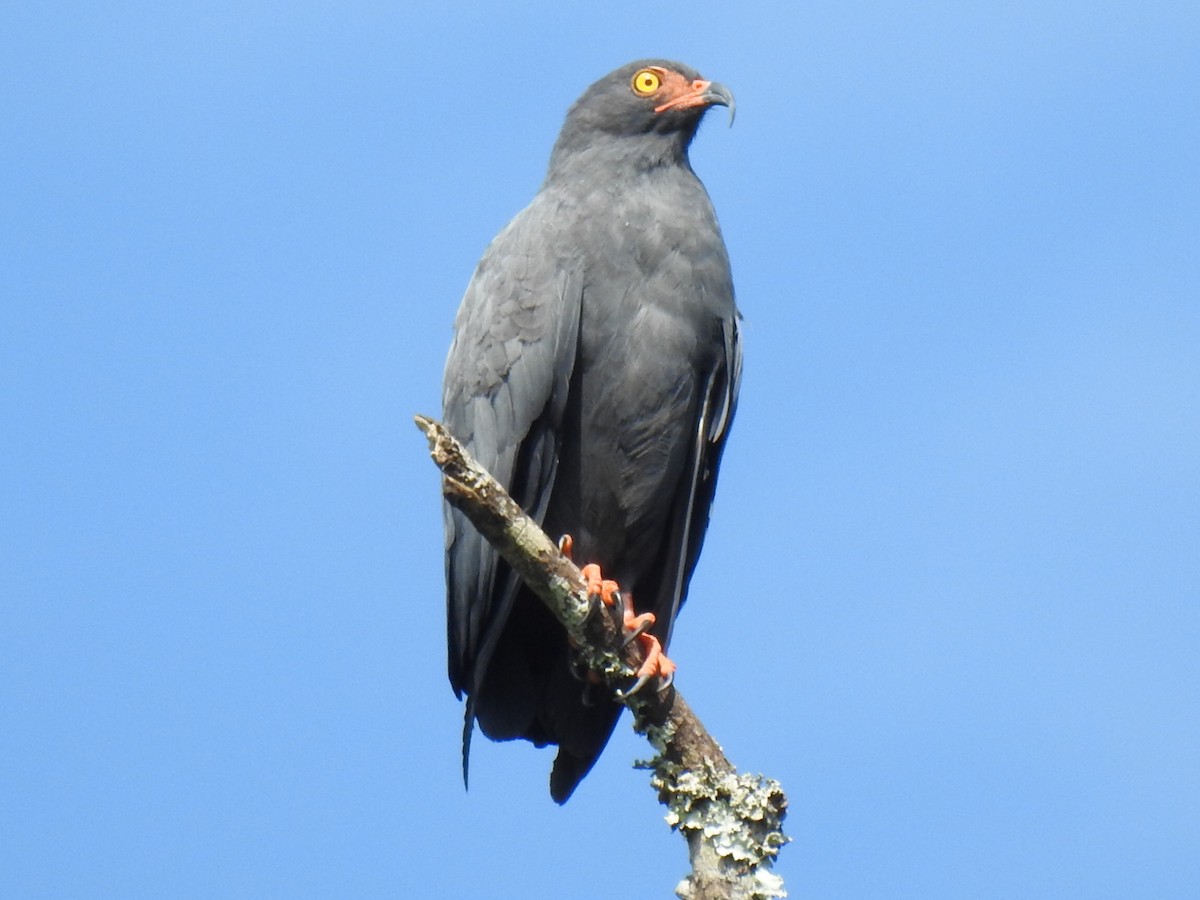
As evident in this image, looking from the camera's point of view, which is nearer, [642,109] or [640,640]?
[640,640]

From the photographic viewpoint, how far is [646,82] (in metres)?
7.09

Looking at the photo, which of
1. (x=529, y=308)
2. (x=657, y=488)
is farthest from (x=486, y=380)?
(x=657, y=488)

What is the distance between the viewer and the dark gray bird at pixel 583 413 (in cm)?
595

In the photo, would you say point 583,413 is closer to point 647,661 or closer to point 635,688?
point 647,661

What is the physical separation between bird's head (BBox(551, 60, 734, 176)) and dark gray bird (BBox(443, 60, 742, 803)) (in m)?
0.41

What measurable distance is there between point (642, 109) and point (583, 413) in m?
1.60

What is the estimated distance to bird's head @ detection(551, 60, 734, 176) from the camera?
271 inches

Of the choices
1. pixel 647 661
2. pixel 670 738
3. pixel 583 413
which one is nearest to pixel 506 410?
pixel 583 413

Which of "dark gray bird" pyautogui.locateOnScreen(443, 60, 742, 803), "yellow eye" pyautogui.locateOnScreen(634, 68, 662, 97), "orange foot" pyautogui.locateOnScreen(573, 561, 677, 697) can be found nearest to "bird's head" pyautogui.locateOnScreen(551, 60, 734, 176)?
"yellow eye" pyautogui.locateOnScreen(634, 68, 662, 97)

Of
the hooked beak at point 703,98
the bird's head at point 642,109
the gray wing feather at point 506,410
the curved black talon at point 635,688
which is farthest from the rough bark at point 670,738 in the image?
the hooked beak at point 703,98

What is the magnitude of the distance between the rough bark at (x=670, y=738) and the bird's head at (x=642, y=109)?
2.48m

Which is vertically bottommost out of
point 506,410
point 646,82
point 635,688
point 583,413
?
point 635,688

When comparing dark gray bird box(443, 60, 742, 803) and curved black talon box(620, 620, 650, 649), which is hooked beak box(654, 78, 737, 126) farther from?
curved black talon box(620, 620, 650, 649)

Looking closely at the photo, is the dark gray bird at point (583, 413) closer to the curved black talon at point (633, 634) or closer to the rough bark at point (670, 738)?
the curved black talon at point (633, 634)
